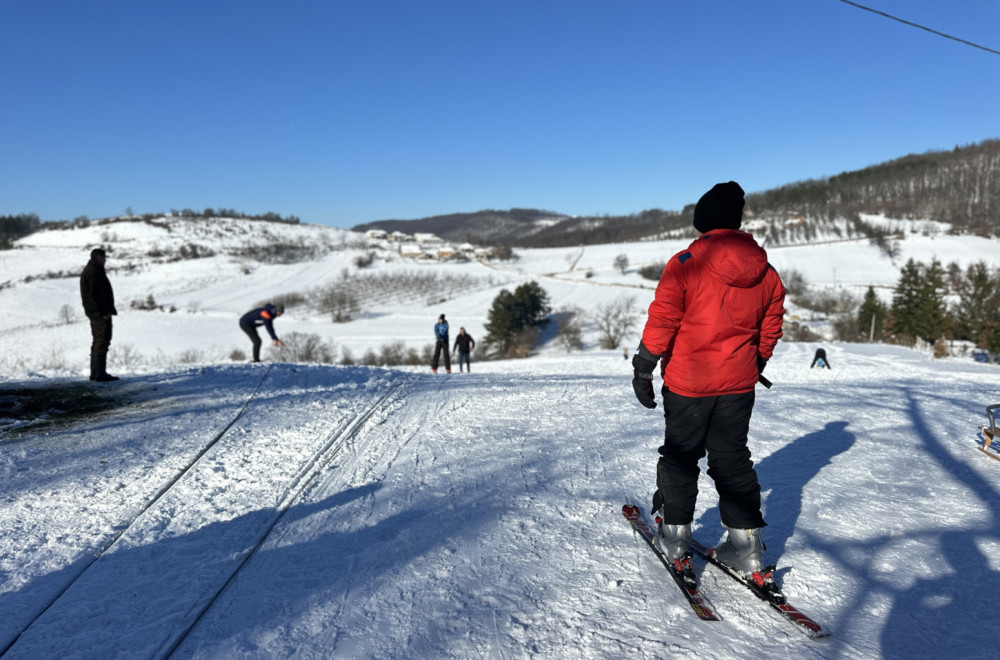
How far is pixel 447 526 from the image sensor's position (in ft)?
13.6

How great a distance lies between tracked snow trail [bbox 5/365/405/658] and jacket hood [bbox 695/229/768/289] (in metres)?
3.50

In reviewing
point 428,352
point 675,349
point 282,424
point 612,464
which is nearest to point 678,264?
point 675,349

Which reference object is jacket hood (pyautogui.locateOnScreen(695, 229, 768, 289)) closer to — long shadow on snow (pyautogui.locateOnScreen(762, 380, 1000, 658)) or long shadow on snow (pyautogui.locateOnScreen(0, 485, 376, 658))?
long shadow on snow (pyautogui.locateOnScreen(762, 380, 1000, 658))

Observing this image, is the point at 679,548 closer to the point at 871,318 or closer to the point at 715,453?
the point at 715,453

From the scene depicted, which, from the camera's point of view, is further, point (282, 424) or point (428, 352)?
point (428, 352)

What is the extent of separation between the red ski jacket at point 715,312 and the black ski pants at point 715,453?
95 millimetres

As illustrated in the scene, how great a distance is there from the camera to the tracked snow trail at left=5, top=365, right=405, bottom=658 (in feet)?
9.44

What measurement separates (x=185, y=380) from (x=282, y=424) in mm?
3688

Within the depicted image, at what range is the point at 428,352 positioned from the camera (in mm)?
40781

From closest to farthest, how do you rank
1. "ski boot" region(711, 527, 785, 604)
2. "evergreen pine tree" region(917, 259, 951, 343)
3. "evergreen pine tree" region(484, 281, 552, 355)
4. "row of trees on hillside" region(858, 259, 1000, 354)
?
"ski boot" region(711, 527, 785, 604) → "evergreen pine tree" region(917, 259, 951, 343) → "row of trees on hillside" region(858, 259, 1000, 354) → "evergreen pine tree" region(484, 281, 552, 355)

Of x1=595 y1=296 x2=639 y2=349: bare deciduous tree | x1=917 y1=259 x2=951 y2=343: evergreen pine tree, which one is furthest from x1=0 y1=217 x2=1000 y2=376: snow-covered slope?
x1=917 y1=259 x2=951 y2=343: evergreen pine tree

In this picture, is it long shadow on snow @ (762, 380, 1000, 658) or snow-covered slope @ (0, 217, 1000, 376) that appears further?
snow-covered slope @ (0, 217, 1000, 376)

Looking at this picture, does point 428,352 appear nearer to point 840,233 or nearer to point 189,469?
point 189,469

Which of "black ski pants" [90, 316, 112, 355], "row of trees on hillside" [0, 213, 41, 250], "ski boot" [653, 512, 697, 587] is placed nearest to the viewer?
"ski boot" [653, 512, 697, 587]
